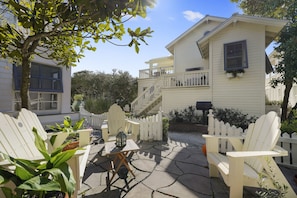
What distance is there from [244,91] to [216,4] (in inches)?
166

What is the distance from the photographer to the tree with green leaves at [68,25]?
160 centimetres

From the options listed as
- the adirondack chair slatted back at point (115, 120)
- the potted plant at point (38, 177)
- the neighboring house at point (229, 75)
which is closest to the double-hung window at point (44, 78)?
the neighboring house at point (229, 75)

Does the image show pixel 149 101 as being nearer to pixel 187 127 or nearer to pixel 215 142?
pixel 187 127

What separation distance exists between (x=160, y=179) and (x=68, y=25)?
2792mm

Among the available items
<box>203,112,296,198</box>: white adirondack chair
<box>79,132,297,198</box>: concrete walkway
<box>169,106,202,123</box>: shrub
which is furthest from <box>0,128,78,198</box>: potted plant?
<box>169,106,202,123</box>: shrub

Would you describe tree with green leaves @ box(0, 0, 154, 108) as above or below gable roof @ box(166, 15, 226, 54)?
below

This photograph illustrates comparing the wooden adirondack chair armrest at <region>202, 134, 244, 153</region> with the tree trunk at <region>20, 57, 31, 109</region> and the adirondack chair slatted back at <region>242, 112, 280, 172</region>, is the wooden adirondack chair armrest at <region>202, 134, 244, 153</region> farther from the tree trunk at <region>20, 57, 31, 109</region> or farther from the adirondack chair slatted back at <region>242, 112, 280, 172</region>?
the tree trunk at <region>20, 57, 31, 109</region>

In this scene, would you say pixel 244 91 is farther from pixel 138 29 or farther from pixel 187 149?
pixel 138 29

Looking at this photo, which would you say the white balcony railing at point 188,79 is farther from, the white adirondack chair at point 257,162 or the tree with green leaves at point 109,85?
the white adirondack chair at point 257,162

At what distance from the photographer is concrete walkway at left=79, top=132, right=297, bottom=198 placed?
2314 mm

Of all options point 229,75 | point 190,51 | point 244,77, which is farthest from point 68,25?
point 190,51

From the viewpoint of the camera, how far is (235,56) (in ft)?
25.5

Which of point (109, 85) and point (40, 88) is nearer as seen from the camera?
point (40, 88)

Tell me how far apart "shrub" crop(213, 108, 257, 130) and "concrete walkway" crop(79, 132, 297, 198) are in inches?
154
